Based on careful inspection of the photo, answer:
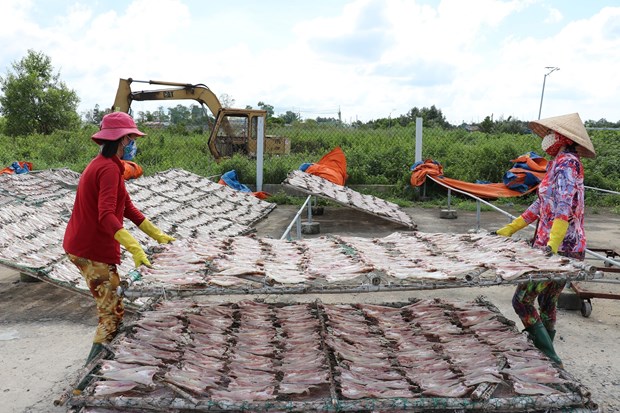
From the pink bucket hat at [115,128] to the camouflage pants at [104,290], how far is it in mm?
728

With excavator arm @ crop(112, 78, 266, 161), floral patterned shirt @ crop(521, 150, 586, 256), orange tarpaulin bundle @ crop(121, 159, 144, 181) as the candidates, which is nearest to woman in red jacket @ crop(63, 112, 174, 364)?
floral patterned shirt @ crop(521, 150, 586, 256)

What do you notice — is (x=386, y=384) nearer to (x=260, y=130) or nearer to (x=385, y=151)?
(x=260, y=130)

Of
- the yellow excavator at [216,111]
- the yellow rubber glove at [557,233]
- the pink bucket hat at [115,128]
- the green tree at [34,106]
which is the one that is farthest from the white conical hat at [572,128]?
the green tree at [34,106]

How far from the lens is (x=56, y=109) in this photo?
2481cm

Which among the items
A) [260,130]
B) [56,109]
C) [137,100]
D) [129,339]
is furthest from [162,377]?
[56,109]

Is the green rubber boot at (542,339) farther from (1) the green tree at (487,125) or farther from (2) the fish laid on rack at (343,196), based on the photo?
(1) the green tree at (487,125)

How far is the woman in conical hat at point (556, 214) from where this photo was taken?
339cm

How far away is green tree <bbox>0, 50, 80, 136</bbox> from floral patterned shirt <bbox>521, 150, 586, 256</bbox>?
24.8 m

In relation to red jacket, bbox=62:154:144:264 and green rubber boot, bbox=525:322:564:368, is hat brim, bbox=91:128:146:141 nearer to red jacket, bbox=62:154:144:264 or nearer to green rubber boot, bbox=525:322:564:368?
red jacket, bbox=62:154:144:264

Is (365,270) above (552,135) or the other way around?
the other way around

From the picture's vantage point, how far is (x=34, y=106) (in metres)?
24.4

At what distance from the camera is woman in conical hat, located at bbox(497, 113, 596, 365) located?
339 centimetres

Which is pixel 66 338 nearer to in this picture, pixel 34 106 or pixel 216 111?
pixel 216 111

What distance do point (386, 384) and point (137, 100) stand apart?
1393 centimetres
